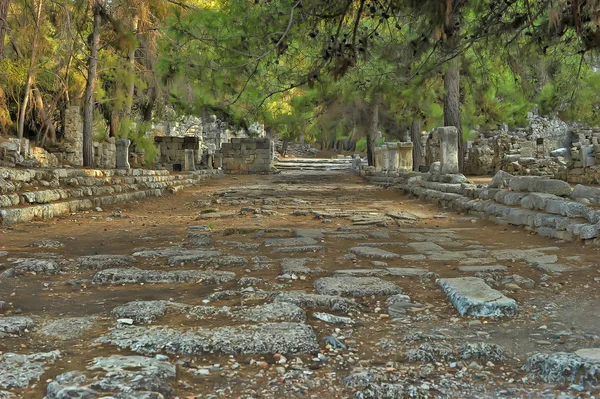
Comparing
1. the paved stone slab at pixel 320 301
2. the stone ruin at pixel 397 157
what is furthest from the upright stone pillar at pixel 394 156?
the paved stone slab at pixel 320 301

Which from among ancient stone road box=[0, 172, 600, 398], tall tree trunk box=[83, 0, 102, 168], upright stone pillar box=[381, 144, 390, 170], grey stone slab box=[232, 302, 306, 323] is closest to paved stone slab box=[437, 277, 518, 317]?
ancient stone road box=[0, 172, 600, 398]

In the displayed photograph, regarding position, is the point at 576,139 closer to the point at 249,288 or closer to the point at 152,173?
the point at 152,173

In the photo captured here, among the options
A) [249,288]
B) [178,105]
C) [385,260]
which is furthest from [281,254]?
[178,105]

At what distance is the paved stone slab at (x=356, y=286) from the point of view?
3.60 m

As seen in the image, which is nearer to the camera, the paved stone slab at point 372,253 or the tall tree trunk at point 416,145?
the paved stone slab at point 372,253

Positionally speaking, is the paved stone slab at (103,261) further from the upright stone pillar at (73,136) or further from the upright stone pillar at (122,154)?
the upright stone pillar at (73,136)

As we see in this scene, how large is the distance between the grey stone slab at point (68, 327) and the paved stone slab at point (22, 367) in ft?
0.92

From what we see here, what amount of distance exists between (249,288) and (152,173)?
12838 mm

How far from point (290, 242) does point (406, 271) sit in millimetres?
1902

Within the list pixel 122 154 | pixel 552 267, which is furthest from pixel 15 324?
pixel 122 154

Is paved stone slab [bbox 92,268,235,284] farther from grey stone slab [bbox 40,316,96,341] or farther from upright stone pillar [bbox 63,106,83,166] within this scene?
upright stone pillar [bbox 63,106,83,166]

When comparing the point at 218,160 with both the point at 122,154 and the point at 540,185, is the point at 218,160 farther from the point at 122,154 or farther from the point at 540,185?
the point at 540,185

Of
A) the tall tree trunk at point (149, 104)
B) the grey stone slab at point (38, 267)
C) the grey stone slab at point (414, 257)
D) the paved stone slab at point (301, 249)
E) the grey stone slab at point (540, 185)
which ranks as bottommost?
the grey stone slab at point (414, 257)

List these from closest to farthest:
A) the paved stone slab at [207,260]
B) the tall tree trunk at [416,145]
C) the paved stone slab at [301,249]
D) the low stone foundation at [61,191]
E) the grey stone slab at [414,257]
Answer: the paved stone slab at [207,260] → the grey stone slab at [414,257] → the paved stone slab at [301,249] → the low stone foundation at [61,191] → the tall tree trunk at [416,145]
